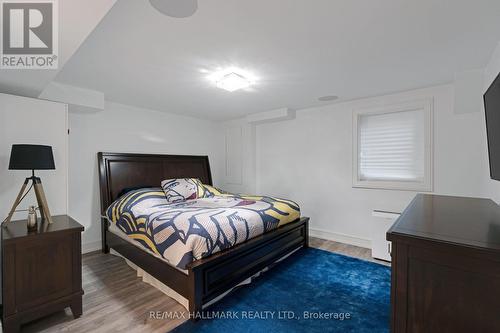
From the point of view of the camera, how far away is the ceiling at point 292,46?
1.50 metres

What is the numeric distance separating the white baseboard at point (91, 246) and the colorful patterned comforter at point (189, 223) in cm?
62

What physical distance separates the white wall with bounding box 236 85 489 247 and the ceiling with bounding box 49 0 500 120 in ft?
1.82

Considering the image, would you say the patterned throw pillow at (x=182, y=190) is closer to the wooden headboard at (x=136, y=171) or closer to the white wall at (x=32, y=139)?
the wooden headboard at (x=136, y=171)

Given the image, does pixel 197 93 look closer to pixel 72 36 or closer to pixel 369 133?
pixel 72 36

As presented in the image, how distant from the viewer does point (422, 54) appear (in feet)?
6.98

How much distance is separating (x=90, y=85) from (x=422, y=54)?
365 cm

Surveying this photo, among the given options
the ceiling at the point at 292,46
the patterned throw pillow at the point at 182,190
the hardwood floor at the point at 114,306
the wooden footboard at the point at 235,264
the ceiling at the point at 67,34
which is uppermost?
the ceiling at the point at 292,46

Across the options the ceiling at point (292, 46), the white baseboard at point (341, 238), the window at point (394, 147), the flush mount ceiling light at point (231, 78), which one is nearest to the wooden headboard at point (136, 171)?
the ceiling at point (292, 46)

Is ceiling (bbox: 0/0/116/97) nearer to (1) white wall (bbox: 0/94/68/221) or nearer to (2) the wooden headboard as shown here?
(1) white wall (bbox: 0/94/68/221)

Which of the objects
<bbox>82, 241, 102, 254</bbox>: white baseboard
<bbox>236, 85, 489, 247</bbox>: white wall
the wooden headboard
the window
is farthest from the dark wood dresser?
<bbox>82, 241, 102, 254</bbox>: white baseboard

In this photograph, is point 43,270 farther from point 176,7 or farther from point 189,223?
point 176,7

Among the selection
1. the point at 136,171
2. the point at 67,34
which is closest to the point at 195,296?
the point at 67,34

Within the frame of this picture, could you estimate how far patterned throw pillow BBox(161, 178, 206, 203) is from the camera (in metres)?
3.40

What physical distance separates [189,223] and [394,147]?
3017 mm
